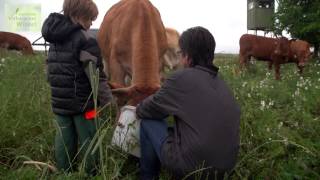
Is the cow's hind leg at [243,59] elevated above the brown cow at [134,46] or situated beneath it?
situated beneath

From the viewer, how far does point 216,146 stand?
3.54 m

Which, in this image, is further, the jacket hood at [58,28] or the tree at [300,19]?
the tree at [300,19]

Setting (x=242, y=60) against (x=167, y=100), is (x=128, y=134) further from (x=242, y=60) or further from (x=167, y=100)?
(x=242, y=60)

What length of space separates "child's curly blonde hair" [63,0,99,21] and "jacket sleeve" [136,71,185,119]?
83cm

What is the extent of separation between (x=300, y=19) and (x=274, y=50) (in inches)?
262

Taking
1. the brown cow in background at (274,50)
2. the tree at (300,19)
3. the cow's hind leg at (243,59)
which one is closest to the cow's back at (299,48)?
the brown cow in background at (274,50)

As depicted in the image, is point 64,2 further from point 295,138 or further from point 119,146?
point 295,138

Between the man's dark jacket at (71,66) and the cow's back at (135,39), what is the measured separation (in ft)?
2.28

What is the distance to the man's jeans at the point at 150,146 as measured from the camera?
396 cm

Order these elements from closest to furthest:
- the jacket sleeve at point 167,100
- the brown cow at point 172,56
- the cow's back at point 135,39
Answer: the jacket sleeve at point 167,100 → the cow's back at point 135,39 → the brown cow at point 172,56

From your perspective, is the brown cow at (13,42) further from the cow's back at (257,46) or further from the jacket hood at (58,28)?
the jacket hood at (58,28)

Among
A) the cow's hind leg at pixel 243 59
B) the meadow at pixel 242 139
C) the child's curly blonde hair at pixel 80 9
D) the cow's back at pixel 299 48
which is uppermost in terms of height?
the child's curly blonde hair at pixel 80 9

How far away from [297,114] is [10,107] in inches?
117

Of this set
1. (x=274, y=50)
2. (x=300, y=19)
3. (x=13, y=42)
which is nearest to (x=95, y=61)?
(x=274, y=50)
